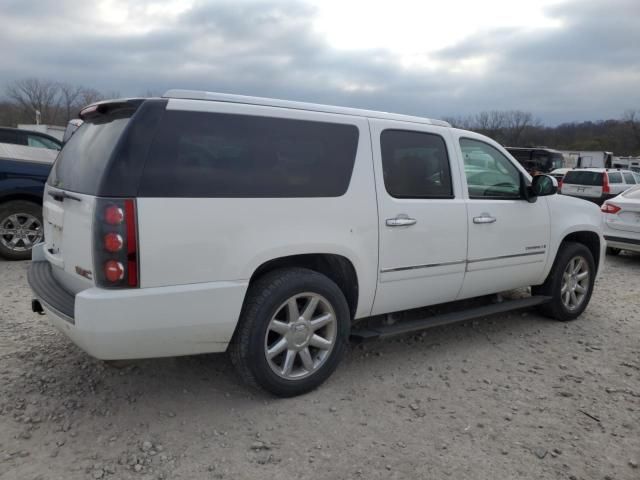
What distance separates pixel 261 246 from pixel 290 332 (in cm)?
63

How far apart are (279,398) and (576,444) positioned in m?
1.82

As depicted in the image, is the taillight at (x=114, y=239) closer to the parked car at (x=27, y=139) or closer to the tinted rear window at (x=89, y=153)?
the tinted rear window at (x=89, y=153)

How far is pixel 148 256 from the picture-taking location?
2764 mm

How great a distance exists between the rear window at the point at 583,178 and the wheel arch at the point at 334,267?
17156mm

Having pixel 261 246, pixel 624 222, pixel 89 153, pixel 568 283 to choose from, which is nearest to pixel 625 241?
pixel 624 222

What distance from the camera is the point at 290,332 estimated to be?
11.0 ft

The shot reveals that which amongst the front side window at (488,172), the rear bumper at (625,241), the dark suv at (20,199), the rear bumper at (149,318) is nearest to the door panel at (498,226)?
the front side window at (488,172)

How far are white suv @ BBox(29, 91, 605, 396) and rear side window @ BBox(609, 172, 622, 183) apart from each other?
16.8m

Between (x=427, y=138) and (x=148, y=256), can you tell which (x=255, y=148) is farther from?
(x=427, y=138)

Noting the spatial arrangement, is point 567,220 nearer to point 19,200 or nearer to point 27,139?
point 19,200

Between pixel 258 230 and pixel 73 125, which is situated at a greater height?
pixel 73 125

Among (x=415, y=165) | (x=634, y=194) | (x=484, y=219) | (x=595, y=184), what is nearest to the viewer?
(x=415, y=165)

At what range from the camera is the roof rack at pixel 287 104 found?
3045 millimetres

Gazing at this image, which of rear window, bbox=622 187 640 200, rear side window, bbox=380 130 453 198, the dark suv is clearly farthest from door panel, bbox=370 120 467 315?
rear window, bbox=622 187 640 200
